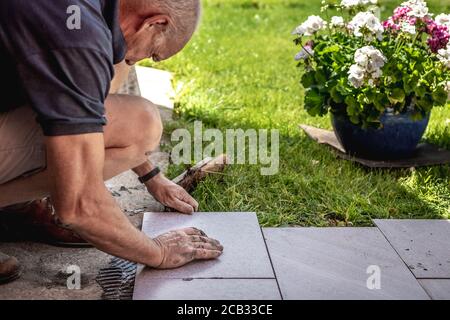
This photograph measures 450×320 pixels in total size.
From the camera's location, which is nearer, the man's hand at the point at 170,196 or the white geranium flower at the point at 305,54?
the man's hand at the point at 170,196

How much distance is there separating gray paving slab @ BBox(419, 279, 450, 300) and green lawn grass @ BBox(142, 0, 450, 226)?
604 mm

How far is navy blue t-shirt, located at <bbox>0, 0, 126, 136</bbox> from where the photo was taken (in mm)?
2055

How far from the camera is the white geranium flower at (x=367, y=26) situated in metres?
3.86

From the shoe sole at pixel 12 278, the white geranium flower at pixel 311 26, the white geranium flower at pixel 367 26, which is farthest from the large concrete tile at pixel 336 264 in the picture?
the white geranium flower at pixel 311 26

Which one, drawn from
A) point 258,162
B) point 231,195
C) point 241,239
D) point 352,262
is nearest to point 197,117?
point 258,162

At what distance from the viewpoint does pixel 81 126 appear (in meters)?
2.12

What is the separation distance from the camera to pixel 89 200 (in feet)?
7.49

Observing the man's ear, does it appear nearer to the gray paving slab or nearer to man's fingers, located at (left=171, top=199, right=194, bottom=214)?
man's fingers, located at (left=171, top=199, right=194, bottom=214)

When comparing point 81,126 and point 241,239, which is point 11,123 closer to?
point 81,126

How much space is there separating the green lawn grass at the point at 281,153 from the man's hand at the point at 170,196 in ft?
0.39

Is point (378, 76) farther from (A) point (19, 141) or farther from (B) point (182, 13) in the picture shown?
(A) point (19, 141)

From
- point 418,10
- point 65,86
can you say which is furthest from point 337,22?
point 65,86

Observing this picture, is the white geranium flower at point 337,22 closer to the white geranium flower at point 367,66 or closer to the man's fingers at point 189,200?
the white geranium flower at point 367,66

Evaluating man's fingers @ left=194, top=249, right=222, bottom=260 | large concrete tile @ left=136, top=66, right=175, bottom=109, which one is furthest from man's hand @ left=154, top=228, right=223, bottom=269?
large concrete tile @ left=136, top=66, right=175, bottom=109
